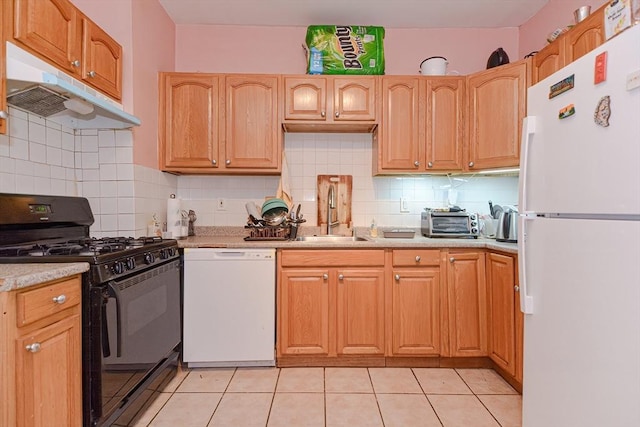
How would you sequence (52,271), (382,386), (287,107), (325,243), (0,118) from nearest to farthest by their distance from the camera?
(52,271)
(0,118)
(382,386)
(325,243)
(287,107)

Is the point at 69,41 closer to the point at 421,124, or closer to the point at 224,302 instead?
the point at 224,302

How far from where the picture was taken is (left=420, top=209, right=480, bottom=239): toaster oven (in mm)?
2586

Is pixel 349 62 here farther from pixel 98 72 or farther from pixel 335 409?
pixel 335 409

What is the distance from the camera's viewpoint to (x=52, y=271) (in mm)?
1204

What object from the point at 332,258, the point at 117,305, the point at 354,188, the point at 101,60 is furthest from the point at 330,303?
the point at 101,60

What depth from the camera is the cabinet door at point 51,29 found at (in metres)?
1.48

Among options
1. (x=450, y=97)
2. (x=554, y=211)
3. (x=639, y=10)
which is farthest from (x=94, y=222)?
(x=639, y=10)

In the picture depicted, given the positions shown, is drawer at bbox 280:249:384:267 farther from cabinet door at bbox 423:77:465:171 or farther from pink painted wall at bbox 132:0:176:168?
pink painted wall at bbox 132:0:176:168

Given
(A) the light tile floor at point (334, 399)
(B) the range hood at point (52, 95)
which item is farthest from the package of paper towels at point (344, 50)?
(A) the light tile floor at point (334, 399)

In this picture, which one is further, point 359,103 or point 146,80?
point 359,103

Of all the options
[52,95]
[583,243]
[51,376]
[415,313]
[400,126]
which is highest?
[400,126]

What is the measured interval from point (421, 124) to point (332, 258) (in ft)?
4.10

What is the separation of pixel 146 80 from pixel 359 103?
1532mm

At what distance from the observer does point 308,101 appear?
2.59 meters
